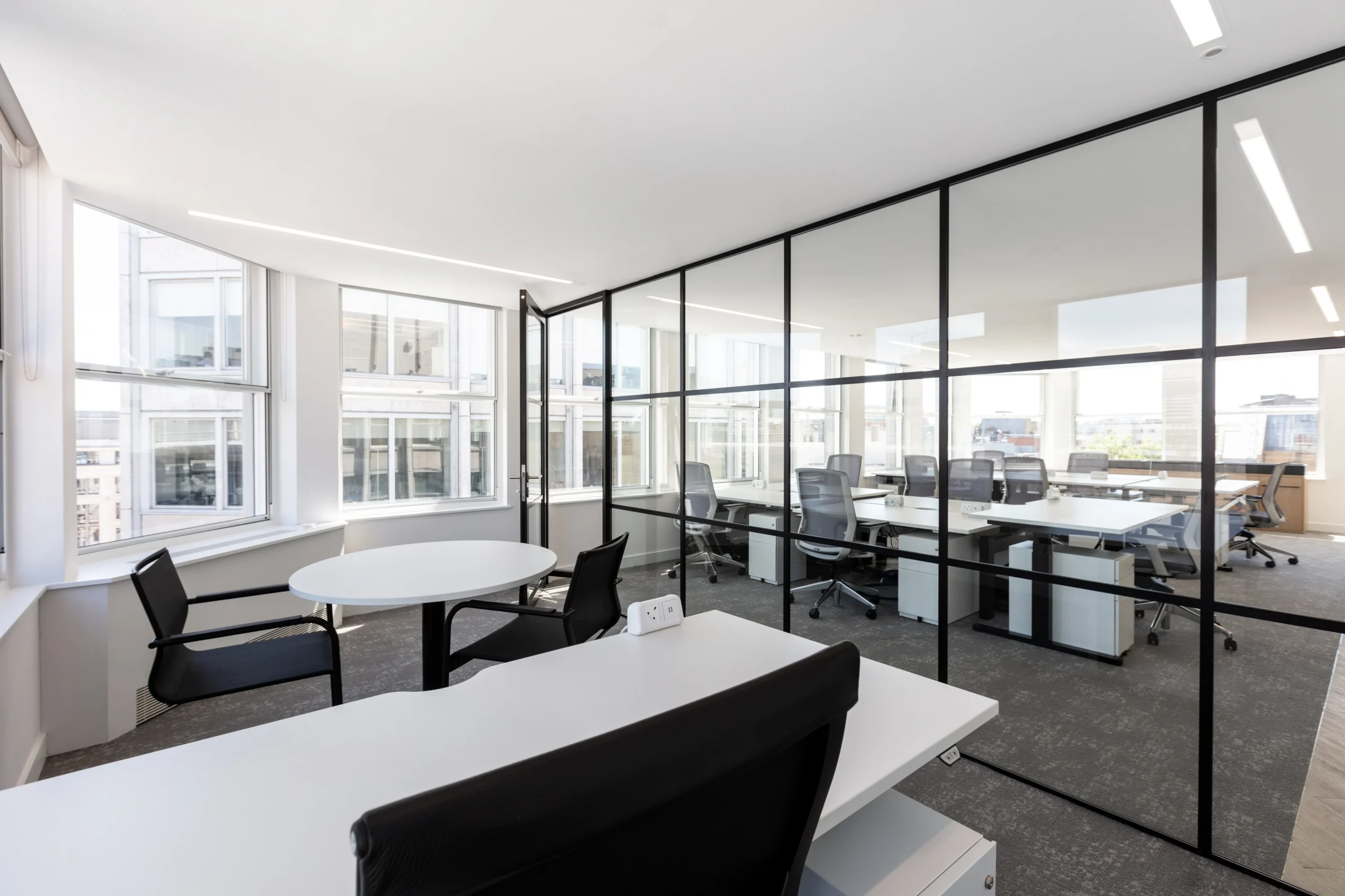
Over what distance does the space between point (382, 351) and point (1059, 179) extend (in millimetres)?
4910

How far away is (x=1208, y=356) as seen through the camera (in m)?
2.02

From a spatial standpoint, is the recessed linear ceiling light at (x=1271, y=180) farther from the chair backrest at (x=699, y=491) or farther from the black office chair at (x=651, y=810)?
the chair backrest at (x=699, y=491)

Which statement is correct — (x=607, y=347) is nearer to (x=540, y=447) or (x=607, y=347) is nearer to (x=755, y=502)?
(x=540, y=447)

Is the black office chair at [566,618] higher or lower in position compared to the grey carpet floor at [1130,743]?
higher

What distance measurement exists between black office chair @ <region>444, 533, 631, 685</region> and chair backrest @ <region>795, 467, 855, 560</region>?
1.27 m

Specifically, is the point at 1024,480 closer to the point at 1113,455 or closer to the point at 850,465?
the point at 1113,455

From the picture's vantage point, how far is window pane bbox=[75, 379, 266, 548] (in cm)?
311

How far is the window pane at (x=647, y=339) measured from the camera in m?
4.32

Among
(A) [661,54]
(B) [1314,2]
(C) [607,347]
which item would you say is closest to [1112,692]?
(B) [1314,2]

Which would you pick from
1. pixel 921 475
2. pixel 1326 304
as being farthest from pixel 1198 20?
pixel 921 475

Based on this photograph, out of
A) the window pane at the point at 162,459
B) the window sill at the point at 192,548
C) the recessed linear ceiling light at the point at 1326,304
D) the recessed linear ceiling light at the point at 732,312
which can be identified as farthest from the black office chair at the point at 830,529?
the window pane at the point at 162,459

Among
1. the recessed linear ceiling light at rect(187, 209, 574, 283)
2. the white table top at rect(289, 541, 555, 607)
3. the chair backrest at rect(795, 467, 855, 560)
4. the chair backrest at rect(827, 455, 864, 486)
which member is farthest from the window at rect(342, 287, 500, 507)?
the chair backrest at rect(827, 455, 864, 486)

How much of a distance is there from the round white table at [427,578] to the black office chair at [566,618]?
0.29 ft

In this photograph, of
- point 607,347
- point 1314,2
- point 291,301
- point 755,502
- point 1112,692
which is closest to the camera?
point 1314,2
